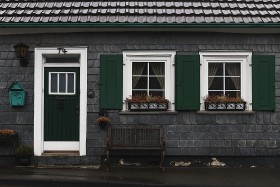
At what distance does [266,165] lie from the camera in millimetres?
10039

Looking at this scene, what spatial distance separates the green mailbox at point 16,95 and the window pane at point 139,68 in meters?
2.61

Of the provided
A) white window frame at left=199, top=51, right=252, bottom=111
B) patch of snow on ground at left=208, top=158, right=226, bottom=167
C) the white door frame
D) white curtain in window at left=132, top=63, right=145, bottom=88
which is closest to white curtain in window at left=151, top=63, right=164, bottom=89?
white curtain in window at left=132, top=63, right=145, bottom=88

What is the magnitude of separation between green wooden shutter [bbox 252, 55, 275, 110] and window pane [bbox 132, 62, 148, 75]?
2.51 metres

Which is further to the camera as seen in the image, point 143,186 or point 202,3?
point 202,3

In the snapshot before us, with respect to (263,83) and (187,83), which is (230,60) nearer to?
(263,83)

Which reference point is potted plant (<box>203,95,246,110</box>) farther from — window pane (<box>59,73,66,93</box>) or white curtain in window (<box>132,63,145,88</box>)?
window pane (<box>59,73,66,93</box>)

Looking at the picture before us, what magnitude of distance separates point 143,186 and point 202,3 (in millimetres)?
5032

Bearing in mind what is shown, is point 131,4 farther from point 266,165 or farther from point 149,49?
point 266,165

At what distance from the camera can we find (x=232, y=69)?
10.2 m

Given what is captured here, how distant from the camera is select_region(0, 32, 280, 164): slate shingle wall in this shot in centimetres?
998

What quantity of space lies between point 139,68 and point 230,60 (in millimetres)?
2139

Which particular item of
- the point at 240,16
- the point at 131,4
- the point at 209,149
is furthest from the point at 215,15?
the point at 209,149

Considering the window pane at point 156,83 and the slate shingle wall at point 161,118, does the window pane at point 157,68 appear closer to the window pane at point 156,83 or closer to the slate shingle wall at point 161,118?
the window pane at point 156,83

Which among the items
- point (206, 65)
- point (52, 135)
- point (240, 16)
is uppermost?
point (240, 16)
